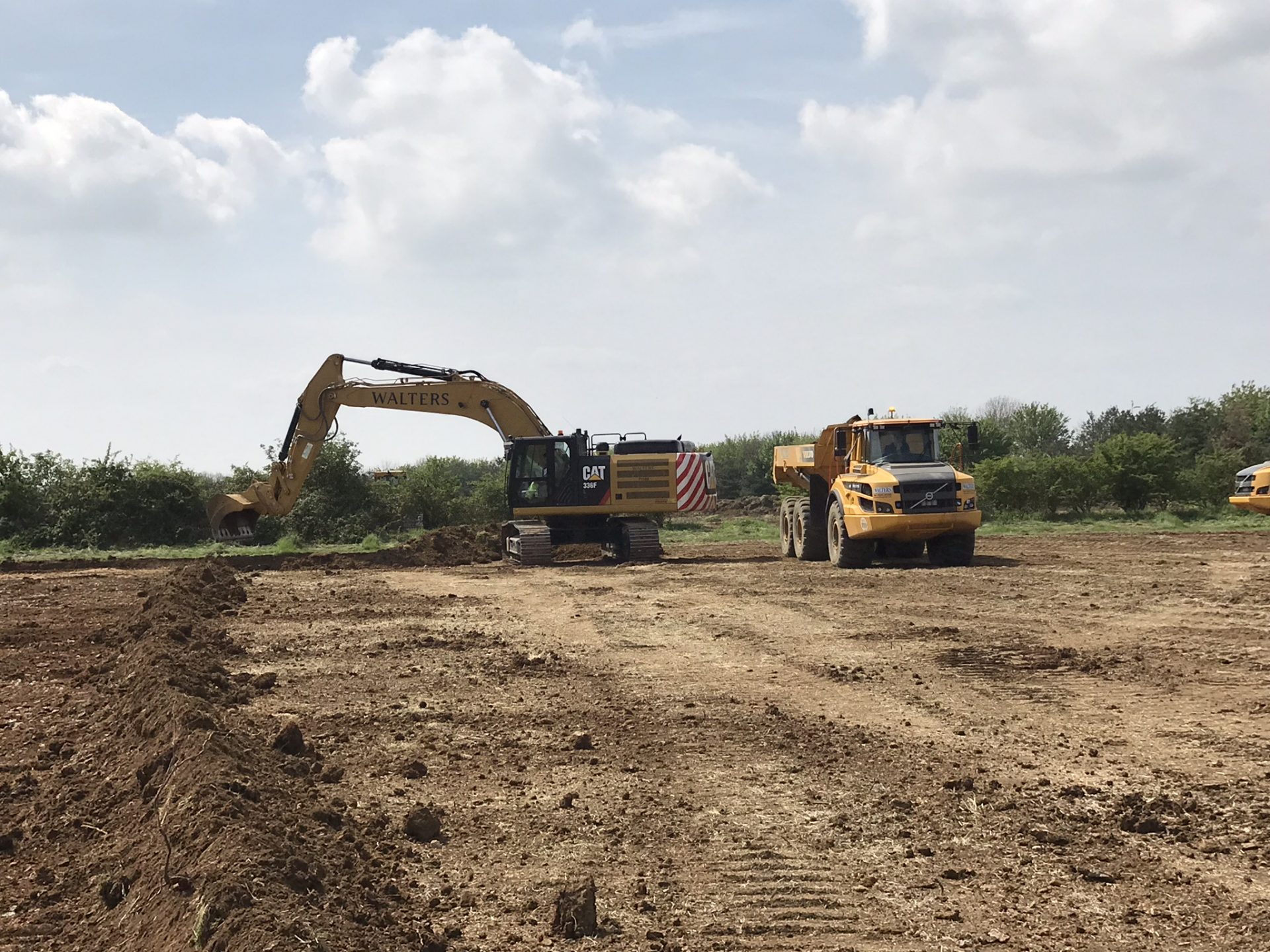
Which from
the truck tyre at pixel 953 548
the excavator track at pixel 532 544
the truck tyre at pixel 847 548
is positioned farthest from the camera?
the excavator track at pixel 532 544

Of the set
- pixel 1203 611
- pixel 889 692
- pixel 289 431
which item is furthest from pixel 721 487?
pixel 889 692

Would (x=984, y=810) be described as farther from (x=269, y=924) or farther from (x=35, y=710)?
(x=35, y=710)

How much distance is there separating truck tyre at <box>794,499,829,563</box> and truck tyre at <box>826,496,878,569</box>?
5.26 feet

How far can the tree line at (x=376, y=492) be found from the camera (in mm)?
32031

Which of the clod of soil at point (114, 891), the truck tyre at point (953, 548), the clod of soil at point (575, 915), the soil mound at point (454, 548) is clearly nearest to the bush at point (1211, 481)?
the truck tyre at point (953, 548)

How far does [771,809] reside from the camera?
6598mm

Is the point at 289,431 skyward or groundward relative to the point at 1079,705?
skyward

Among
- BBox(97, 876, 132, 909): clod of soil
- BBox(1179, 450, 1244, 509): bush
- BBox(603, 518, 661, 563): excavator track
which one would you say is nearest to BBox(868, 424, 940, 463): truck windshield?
BBox(603, 518, 661, 563): excavator track

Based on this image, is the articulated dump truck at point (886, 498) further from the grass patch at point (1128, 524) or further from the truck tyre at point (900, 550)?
the grass patch at point (1128, 524)

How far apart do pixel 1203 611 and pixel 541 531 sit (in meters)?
12.7

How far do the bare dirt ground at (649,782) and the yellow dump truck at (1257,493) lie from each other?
12.0 m

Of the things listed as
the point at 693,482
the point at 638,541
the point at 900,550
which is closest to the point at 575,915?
the point at 900,550

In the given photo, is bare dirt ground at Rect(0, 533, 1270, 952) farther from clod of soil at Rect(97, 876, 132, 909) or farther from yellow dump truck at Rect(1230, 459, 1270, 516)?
yellow dump truck at Rect(1230, 459, 1270, 516)

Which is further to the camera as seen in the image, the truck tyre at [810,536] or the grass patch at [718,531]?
the grass patch at [718,531]
